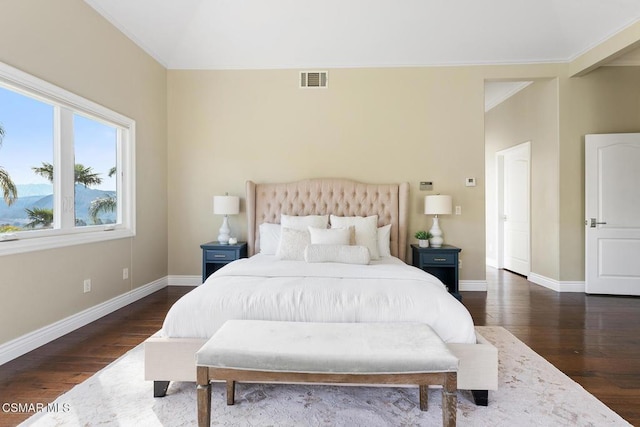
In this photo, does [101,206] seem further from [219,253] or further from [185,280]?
[185,280]

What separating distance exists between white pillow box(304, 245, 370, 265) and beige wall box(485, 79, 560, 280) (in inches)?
128

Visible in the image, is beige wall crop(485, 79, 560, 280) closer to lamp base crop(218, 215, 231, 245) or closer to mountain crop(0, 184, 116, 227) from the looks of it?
lamp base crop(218, 215, 231, 245)

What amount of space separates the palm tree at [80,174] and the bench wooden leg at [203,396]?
2.57 meters

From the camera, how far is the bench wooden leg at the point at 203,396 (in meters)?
1.48

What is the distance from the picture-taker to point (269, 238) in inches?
156

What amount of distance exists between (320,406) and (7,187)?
2911mm

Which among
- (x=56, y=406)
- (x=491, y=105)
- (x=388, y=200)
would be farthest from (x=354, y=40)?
(x=56, y=406)

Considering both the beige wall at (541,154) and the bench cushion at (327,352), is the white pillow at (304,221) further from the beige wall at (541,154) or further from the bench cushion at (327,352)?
the beige wall at (541,154)

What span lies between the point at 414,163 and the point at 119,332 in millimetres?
3995

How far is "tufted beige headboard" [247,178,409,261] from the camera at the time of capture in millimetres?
4332

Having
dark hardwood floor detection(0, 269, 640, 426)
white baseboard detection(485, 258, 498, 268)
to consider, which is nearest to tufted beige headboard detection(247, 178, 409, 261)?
dark hardwood floor detection(0, 269, 640, 426)

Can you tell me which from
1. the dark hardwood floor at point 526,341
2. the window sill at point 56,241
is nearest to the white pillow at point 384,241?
the dark hardwood floor at point 526,341

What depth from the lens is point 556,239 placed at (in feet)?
14.9

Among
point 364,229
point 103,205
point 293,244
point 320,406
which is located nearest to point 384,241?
point 364,229
